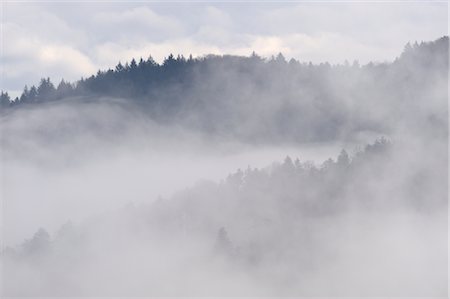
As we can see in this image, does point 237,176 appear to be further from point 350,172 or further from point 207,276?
point 207,276

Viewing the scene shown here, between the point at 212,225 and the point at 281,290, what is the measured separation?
2425 cm

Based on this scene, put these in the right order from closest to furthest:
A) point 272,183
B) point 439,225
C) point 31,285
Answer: point 31,285, point 439,225, point 272,183

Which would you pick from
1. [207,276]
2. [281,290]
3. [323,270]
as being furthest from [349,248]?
[207,276]

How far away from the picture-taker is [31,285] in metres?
135

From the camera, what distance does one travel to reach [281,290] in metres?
137

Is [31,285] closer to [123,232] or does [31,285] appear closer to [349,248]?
[123,232]

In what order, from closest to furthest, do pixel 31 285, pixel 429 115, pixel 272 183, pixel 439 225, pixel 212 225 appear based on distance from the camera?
pixel 31 285 < pixel 439 225 < pixel 212 225 < pixel 272 183 < pixel 429 115

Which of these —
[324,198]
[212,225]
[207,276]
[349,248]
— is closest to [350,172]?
[324,198]

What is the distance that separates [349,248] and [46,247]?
55910 millimetres

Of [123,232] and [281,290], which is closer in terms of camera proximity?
[281,290]

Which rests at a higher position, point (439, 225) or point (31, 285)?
point (439, 225)

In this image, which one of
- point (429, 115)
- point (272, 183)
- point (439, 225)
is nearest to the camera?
point (439, 225)

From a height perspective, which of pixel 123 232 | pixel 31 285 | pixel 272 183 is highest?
pixel 272 183

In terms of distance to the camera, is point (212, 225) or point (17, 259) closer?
point (17, 259)
